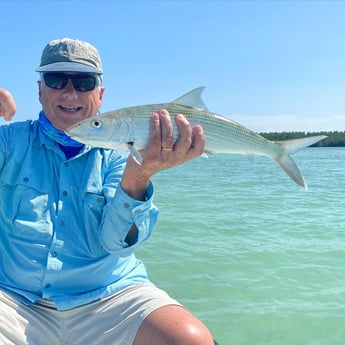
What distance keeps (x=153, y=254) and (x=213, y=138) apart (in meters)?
5.08

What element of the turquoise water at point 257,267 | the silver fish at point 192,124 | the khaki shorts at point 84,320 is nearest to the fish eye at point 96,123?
the silver fish at point 192,124

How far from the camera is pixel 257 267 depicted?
687 centimetres

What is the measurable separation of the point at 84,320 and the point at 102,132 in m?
1.14

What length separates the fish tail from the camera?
2900 mm

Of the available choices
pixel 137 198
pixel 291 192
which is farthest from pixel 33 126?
pixel 291 192

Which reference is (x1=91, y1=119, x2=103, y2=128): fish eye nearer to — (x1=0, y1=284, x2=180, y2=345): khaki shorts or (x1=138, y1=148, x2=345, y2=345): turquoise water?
(x1=0, y1=284, x2=180, y2=345): khaki shorts

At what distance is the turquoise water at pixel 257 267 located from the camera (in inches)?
195

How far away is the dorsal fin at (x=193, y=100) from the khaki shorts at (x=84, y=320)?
1.16m

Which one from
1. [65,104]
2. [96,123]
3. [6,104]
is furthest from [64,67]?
[96,123]

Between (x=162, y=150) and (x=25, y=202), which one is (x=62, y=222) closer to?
(x=25, y=202)

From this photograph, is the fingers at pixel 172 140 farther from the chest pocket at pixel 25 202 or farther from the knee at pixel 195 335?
the knee at pixel 195 335

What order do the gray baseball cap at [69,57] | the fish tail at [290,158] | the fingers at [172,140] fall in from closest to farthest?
the fingers at [172,140], the fish tail at [290,158], the gray baseball cap at [69,57]

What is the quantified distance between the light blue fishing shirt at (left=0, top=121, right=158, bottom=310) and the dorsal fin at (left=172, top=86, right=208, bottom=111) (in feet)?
1.84

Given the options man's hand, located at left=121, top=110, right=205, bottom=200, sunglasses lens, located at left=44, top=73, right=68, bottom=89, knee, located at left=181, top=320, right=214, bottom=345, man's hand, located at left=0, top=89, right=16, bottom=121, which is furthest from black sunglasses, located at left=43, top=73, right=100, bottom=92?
knee, located at left=181, top=320, right=214, bottom=345
